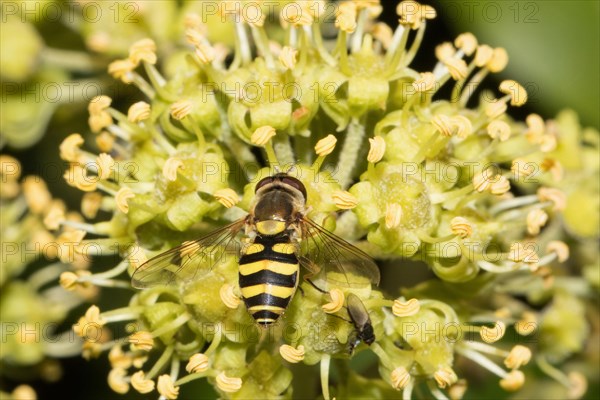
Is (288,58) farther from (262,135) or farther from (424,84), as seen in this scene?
(424,84)

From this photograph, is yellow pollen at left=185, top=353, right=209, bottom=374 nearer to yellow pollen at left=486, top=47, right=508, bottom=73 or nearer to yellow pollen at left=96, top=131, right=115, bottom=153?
yellow pollen at left=96, top=131, right=115, bottom=153

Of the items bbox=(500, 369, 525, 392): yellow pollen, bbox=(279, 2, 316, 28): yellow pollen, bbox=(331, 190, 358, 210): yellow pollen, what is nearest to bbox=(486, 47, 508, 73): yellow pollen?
bbox=(279, 2, 316, 28): yellow pollen

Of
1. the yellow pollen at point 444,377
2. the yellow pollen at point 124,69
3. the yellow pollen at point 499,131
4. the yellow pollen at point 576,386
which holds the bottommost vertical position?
the yellow pollen at point 576,386

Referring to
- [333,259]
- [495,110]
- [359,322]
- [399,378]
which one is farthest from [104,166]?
[495,110]

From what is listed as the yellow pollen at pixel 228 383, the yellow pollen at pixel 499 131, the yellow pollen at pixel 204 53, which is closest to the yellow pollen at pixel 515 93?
the yellow pollen at pixel 499 131

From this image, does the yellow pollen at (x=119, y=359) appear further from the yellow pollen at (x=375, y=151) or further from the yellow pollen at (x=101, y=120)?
the yellow pollen at (x=375, y=151)

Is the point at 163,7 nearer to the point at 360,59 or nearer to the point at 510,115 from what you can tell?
the point at 360,59

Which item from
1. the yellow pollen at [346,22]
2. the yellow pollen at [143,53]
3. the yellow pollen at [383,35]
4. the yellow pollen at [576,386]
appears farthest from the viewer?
the yellow pollen at [576,386]
